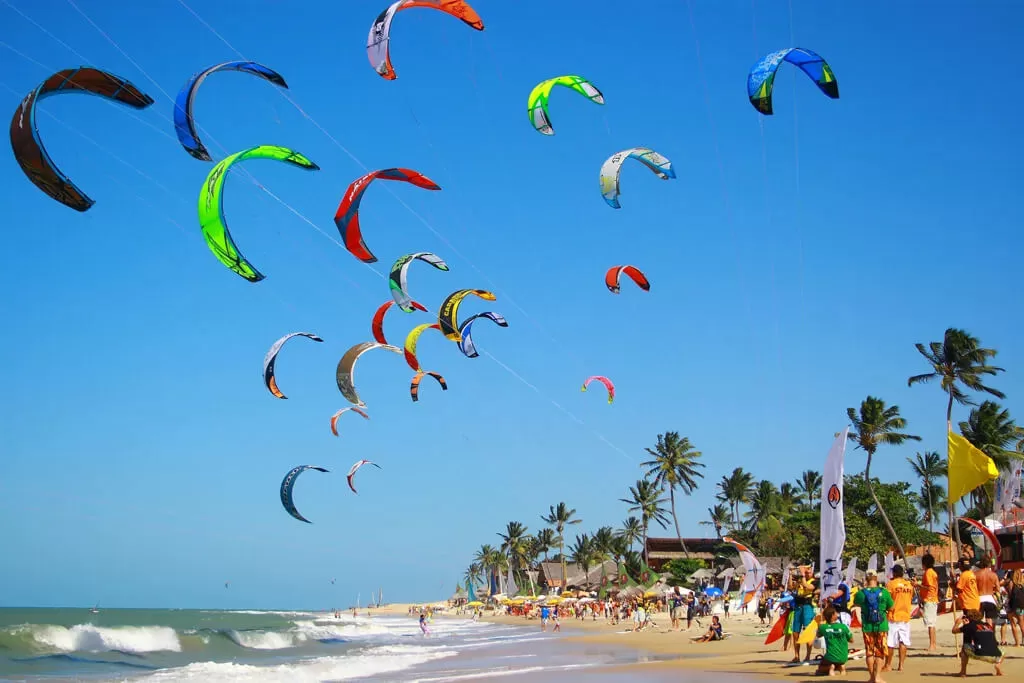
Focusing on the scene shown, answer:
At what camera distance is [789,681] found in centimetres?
1012

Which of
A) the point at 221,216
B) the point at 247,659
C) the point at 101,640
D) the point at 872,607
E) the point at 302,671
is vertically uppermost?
the point at 221,216

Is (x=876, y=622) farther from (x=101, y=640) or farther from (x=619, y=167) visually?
(x=101, y=640)

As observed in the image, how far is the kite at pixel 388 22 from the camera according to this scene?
12.8 m

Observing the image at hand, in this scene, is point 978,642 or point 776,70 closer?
point 978,642

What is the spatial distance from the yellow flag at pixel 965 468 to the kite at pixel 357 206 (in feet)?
26.5

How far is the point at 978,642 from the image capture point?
29.7 feet

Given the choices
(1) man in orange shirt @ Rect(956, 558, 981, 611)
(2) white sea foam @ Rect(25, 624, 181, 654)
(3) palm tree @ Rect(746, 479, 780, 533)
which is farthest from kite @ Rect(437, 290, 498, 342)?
(3) palm tree @ Rect(746, 479, 780, 533)

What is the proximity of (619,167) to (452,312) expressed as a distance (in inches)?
175

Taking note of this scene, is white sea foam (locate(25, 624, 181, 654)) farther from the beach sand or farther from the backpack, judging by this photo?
the backpack

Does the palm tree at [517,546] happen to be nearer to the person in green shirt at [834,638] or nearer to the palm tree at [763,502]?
the palm tree at [763,502]

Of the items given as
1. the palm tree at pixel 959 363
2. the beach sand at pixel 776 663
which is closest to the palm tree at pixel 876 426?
the palm tree at pixel 959 363

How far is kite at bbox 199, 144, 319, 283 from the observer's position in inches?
465

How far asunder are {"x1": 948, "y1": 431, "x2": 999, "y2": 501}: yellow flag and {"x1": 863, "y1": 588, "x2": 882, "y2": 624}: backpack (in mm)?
3411

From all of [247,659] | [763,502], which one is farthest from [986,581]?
[763,502]
